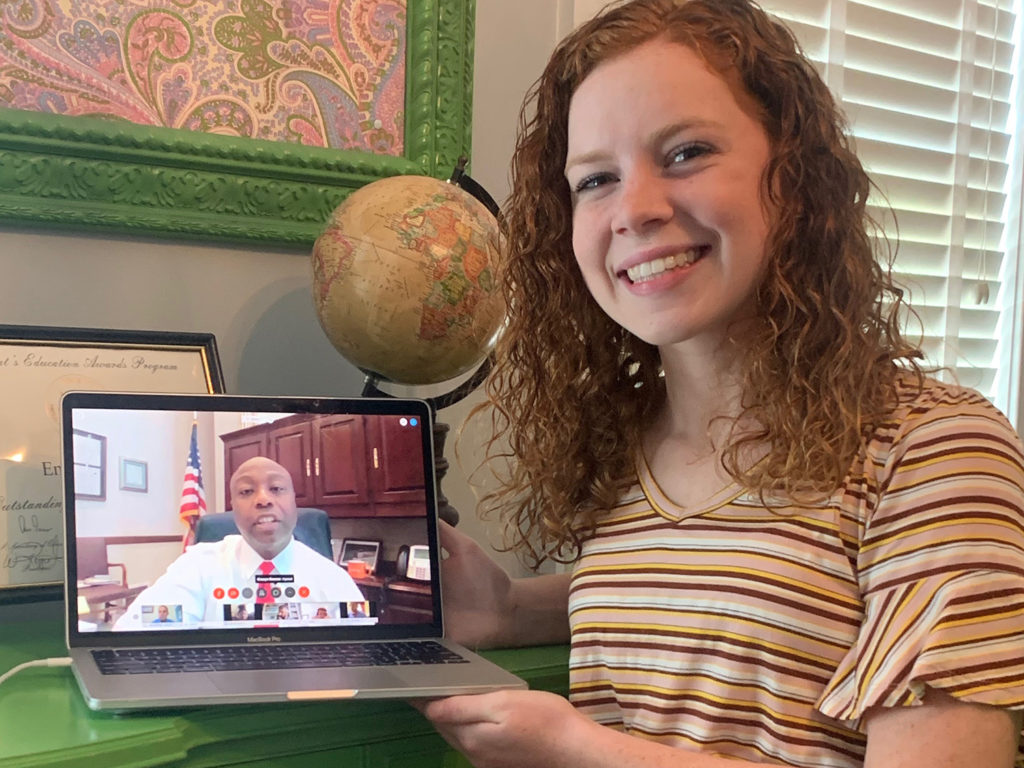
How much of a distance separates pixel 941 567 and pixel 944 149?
1.33 metres

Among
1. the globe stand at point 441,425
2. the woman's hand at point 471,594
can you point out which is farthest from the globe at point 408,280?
the woman's hand at point 471,594

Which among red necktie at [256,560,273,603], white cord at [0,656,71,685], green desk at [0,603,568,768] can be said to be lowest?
green desk at [0,603,568,768]

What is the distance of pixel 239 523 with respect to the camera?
2.93ft

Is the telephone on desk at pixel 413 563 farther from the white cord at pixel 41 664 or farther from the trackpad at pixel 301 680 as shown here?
the white cord at pixel 41 664

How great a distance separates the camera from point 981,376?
72.8 inches

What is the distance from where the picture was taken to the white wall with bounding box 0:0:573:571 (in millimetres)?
1136

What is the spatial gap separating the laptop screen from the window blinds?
1.12 m

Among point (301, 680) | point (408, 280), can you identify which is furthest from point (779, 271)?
point (301, 680)

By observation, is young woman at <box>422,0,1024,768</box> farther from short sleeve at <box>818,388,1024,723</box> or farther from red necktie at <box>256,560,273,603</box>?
red necktie at <box>256,560,273,603</box>

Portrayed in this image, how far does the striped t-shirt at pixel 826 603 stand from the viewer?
26.6 inches

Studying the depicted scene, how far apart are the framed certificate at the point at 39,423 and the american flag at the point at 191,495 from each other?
196 millimetres

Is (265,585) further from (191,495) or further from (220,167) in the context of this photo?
(220,167)

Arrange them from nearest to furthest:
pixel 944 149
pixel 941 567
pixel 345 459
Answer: pixel 941 567
pixel 345 459
pixel 944 149
